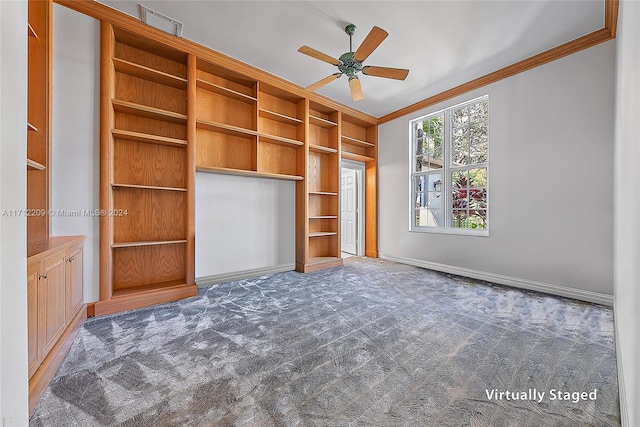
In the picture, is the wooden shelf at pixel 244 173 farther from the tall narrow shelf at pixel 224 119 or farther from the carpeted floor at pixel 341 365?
the carpeted floor at pixel 341 365

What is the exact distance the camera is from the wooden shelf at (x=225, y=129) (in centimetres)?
321

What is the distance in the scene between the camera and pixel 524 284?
3.26 meters

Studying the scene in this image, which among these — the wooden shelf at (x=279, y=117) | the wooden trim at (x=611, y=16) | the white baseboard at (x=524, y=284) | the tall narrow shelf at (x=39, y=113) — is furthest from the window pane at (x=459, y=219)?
the tall narrow shelf at (x=39, y=113)

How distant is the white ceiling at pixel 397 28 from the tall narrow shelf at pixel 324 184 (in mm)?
1166

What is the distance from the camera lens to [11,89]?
94 centimetres

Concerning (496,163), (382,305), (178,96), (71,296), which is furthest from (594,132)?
(71,296)

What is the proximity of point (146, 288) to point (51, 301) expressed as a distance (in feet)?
3.91

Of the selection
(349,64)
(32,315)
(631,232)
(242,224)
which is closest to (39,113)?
(32,315)

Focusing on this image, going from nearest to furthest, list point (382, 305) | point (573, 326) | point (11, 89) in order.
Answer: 1. point (11, 89)
2. point (573, 326)
3. point (382, 305)

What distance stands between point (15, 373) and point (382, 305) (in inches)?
99.5

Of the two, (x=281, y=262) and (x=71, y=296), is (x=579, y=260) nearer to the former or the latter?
(x=281, y=262)

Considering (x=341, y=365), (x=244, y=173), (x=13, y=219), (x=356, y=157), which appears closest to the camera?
(x=13, y=219)

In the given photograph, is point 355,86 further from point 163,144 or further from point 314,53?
point 163,144

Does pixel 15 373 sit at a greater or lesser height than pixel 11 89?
lesser
